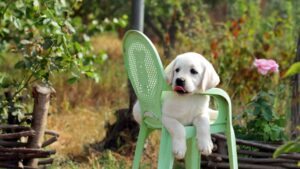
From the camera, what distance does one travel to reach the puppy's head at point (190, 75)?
3.87 meters

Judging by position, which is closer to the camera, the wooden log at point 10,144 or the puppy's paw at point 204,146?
the puppy's paw at point 204,146

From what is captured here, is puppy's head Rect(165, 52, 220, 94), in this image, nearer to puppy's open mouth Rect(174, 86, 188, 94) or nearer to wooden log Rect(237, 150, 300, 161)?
puppy's open mouth Rect(174, 86, 188, 94)

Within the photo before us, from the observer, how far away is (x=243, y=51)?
320 inches

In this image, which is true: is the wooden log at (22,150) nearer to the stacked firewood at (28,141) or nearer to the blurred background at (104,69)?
the stacked firewood at (28,141)

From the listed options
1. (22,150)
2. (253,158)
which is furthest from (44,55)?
(253,158)

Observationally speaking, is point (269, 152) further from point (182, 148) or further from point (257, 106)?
point (182, 148)

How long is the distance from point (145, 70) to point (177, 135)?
478mm

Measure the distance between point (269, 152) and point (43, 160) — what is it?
167 centimetres

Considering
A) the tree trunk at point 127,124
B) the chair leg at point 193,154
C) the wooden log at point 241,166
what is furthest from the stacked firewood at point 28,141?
the chair leg at point 193,154

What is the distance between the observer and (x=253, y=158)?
4.90 meters

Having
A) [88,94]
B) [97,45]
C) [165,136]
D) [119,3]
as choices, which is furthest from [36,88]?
[97,45]

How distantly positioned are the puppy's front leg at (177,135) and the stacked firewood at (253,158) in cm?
97

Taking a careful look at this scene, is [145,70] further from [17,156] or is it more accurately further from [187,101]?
[17,156]

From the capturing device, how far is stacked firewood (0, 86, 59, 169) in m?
5.11
